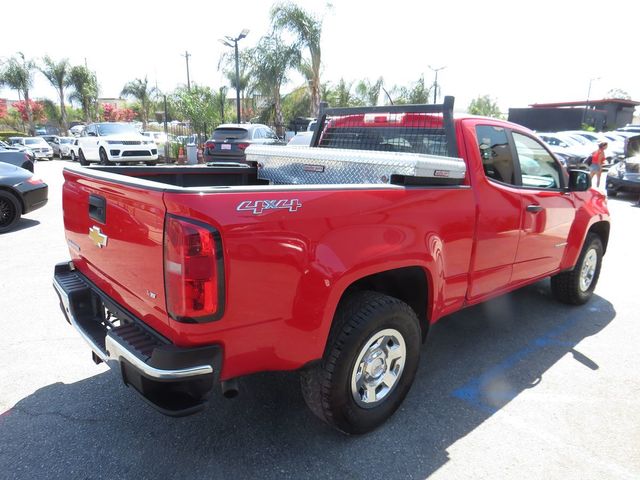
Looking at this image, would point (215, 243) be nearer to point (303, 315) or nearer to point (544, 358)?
point (303, 315)

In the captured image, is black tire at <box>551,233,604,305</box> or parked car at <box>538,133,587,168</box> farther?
parked car at <box>538,133,587,168</box>

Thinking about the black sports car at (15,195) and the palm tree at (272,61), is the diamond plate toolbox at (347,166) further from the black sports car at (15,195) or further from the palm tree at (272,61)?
the palm tree at (272,61)

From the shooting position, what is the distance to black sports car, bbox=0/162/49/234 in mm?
7867

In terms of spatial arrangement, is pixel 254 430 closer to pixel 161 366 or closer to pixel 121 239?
pixel 161 366

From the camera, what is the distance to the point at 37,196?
8.34 metres

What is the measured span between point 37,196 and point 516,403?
8423 mm

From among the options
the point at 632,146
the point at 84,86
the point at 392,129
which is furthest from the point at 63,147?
the point at 392,129

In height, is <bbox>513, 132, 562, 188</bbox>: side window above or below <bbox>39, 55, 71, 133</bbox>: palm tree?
below

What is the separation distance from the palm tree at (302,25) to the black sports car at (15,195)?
18748mm

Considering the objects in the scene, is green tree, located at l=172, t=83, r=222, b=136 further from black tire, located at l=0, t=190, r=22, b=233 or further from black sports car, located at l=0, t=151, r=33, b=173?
black tire, located at l=0, t=190, r=22, b=233

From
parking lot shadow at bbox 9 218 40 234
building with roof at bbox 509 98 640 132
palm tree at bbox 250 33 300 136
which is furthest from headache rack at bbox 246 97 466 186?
building with roof at bbox 509 98 640 132

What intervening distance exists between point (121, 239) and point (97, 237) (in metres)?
0.37

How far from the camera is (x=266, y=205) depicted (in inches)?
82.1

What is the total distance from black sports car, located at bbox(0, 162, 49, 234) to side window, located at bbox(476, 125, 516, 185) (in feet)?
25.5
